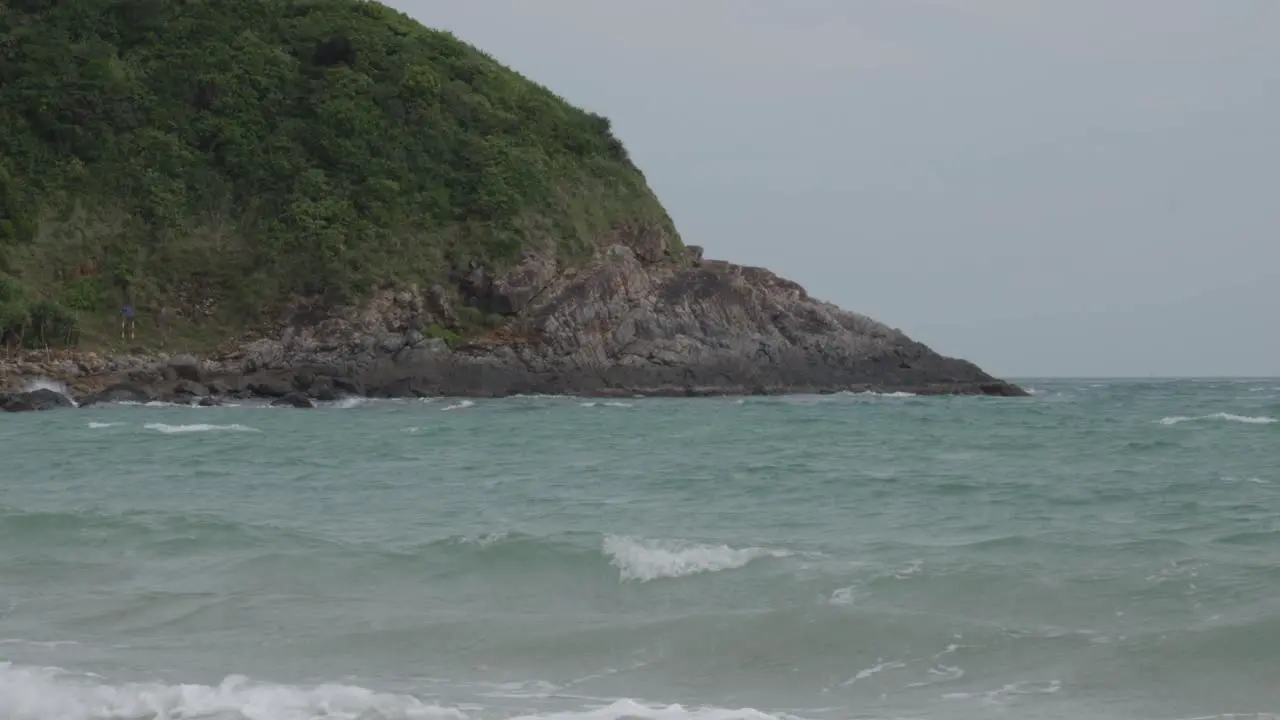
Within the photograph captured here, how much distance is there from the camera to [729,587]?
1144cm

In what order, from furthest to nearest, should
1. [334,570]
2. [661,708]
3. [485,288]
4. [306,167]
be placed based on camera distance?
[306,167]
[485,288]
[334,570]
[661,708]

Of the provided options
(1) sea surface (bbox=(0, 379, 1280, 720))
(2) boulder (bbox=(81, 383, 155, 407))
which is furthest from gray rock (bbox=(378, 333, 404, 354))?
(1) sea surface (bbox=(0, 379, 1280, 720))

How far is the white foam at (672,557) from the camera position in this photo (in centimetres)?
1206

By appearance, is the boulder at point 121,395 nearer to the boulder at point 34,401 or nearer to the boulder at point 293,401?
the boulder at point 34,401

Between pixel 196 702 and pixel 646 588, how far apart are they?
4514 mm

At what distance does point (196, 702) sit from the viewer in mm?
8086

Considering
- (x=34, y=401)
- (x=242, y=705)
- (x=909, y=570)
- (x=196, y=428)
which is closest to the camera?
(x=242, y=705)

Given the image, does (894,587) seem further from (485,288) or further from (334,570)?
(485,288)

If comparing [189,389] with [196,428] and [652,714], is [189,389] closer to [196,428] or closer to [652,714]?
[196,428]

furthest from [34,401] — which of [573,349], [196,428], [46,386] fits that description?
[573,349]

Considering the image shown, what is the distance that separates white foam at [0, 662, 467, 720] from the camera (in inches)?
312

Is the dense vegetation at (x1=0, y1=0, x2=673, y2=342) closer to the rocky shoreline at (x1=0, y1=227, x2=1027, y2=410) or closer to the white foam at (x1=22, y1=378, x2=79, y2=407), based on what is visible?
the rocky shoreline at (x1=0, y1=227, x2=1027, y2=410)

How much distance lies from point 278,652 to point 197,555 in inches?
158

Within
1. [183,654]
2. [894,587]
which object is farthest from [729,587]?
[183,654]
